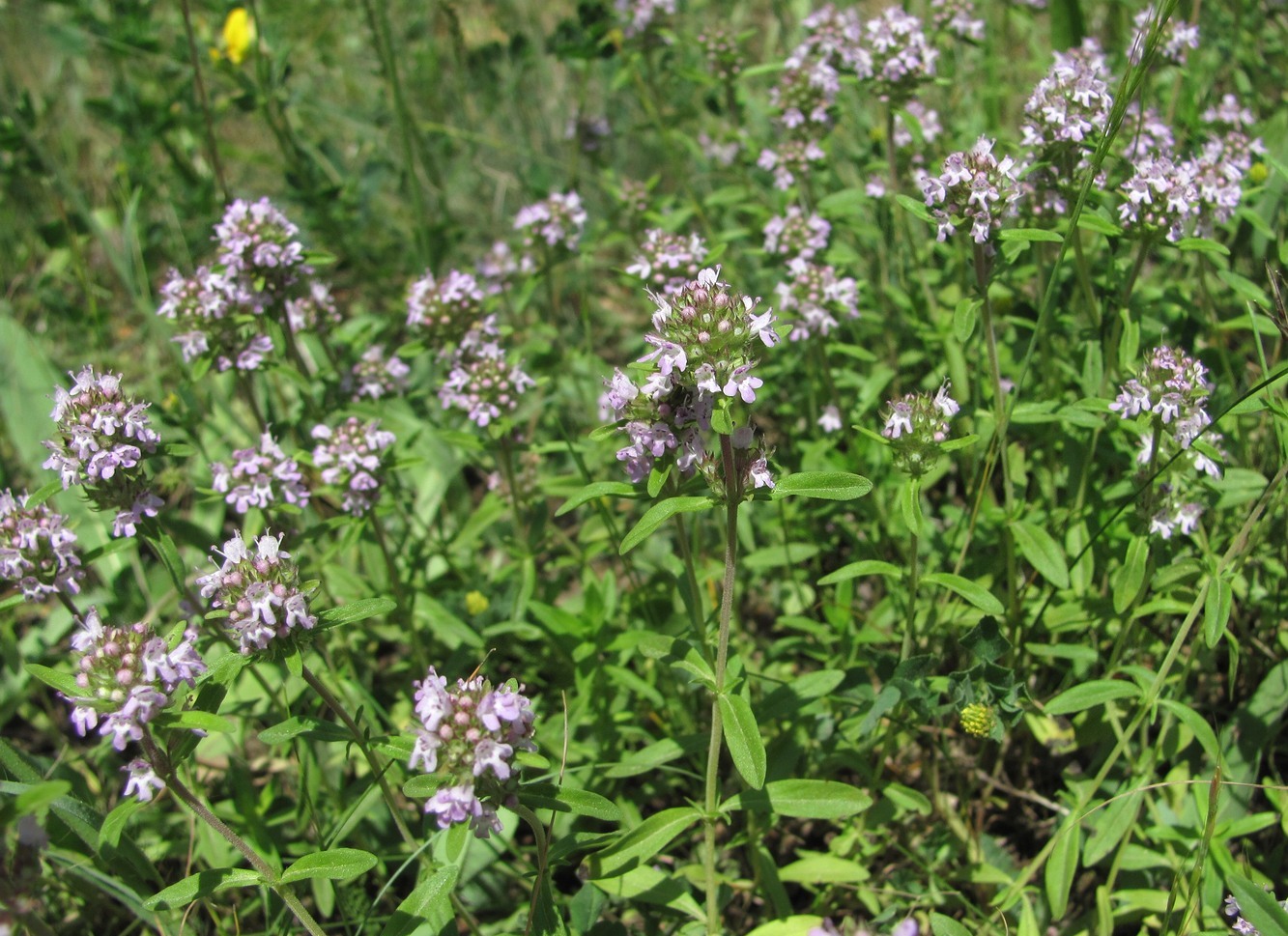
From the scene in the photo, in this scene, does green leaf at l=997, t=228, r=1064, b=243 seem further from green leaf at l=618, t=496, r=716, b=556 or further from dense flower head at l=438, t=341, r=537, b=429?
dense flower head at l=438, t=341, r=537, b=429

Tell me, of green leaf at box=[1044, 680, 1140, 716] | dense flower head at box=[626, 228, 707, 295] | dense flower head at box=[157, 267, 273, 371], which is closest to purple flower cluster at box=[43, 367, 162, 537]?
dense flower head at box=[157, 267, 273, 371]

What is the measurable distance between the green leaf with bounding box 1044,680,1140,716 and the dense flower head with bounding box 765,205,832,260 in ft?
7.43

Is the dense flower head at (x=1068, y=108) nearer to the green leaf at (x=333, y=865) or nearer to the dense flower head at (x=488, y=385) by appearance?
the dense flower head at (x=488, y=385)

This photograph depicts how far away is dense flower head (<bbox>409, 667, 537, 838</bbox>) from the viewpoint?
8.39 ft

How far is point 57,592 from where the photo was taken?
3.54 meters

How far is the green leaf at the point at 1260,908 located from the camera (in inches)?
105

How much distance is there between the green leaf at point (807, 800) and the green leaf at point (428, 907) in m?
0.90

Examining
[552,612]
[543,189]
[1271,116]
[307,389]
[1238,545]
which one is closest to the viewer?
[1238,545]

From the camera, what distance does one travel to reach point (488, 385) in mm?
4227

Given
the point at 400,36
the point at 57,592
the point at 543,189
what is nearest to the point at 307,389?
the point at 57,592

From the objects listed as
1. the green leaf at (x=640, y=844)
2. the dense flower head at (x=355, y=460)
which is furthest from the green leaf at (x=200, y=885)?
the dense flower head at (x=355, y=460)

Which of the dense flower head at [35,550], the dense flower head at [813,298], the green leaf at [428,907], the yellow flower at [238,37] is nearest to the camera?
the green leaf at [428,907]

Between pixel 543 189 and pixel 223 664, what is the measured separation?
4277 mm

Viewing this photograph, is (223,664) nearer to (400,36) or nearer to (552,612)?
(552,612)
